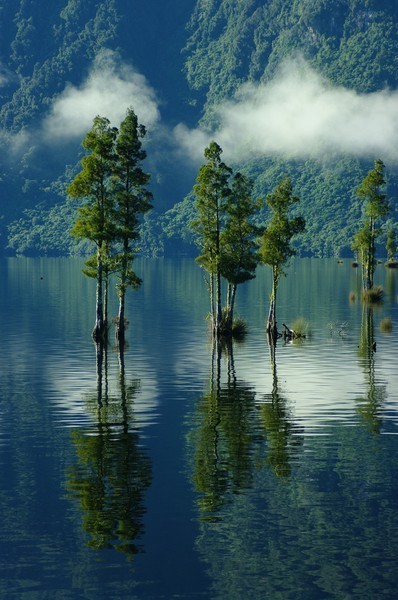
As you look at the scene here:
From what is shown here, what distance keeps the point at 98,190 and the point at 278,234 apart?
17.2 meters

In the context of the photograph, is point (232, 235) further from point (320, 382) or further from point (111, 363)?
point (320, 382)

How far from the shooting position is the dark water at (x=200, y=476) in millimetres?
28594

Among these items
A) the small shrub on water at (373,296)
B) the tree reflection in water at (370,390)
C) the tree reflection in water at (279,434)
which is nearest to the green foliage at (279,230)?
the tree reflection in water at (370,390)

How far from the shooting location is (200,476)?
125ft

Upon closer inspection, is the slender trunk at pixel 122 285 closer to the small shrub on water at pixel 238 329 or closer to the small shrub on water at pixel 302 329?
the small shrub on water at pixel 238 329

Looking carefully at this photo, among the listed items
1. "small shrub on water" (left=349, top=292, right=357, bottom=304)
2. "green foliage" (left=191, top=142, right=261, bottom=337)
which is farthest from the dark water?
"small shrub on water" (left=349, top=292, right=357, bottom=304)

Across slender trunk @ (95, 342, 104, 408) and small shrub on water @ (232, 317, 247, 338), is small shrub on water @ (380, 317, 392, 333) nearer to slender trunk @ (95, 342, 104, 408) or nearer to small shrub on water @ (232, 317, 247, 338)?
small shrub on water @ (232, 317, 247, 338)

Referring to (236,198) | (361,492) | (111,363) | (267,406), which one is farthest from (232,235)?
(361,492)

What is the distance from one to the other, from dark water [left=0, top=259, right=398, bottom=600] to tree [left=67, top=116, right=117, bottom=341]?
37.8 ft

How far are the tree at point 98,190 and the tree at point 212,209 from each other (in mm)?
8373

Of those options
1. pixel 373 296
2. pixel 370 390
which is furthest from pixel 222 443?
pixel 373 296

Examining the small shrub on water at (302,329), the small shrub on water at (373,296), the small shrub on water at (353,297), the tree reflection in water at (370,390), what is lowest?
the tree reflection in water at (370,390)

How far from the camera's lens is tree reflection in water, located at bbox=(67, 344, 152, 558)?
104ft

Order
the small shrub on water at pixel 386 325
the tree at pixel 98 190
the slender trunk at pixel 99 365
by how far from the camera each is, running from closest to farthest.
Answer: the slender trunk at pixel 99 365 < the tree at pixel 98 190 < the small shrub on water at pixel 386 325
